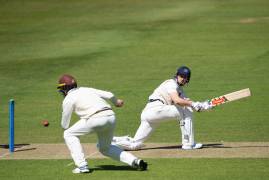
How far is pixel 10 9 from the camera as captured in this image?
44.8 meters

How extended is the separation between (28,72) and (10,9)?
15.4 metres

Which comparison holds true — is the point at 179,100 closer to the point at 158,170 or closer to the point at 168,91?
the point at 168,91

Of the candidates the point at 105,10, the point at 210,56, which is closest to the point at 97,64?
the point at 210,56

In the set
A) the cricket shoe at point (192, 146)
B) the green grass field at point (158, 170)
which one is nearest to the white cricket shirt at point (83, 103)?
the green grass field at point (158, 170)

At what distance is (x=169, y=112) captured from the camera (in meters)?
17.2

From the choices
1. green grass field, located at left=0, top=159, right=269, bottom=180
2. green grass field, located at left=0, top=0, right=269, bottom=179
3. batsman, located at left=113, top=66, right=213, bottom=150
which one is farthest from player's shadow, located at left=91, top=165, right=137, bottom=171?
batsman, located at left=113, top=66, right=213, bottom=150

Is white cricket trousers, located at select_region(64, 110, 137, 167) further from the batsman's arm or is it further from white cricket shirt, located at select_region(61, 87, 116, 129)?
the batsman's arm

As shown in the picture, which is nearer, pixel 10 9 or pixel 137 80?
pixel 137 80

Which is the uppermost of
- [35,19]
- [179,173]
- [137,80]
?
[35,19]

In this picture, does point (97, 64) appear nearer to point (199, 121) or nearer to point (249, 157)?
point (199, 121)

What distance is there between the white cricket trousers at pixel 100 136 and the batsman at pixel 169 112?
242cm

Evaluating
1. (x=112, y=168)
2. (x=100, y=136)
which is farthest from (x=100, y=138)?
(x=112, y=168)

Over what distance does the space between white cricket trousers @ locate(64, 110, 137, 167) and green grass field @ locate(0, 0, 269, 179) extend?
35 cm

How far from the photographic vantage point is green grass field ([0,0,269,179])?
62.3 feet
